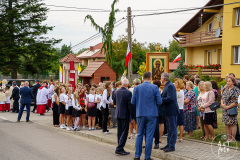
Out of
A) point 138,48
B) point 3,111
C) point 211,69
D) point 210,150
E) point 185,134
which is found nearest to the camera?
point 210,150

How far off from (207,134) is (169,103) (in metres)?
2.10

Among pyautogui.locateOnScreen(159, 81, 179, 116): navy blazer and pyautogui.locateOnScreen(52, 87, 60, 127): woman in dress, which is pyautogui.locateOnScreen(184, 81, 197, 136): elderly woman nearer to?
→ pyautogui.locateOnScreen(159, 81, 179, 116): navy blazer

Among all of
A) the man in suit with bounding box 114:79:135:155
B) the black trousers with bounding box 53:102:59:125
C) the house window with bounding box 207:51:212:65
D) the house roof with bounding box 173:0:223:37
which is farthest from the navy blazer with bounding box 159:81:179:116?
the house window with bounding box 207:51:212:65

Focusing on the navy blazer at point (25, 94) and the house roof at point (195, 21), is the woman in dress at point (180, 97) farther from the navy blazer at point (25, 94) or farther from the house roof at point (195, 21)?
the house roof at point (195, 21)

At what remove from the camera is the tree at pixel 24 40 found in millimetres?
45719

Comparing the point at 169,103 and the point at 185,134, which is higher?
Result: the point at 169,103

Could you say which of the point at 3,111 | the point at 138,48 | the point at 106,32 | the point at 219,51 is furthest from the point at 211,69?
the point at 138,48

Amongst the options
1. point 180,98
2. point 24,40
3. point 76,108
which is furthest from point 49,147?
point 24,40

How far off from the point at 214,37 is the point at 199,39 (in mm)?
2366

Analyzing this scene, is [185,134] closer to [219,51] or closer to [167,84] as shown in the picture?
[167,84]

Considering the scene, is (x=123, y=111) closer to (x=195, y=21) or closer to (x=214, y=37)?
(x=214, y=37)

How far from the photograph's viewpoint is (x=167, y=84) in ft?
27.5

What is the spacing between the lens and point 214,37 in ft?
94.9

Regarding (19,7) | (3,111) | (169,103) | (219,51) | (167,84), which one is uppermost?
(19,7)
